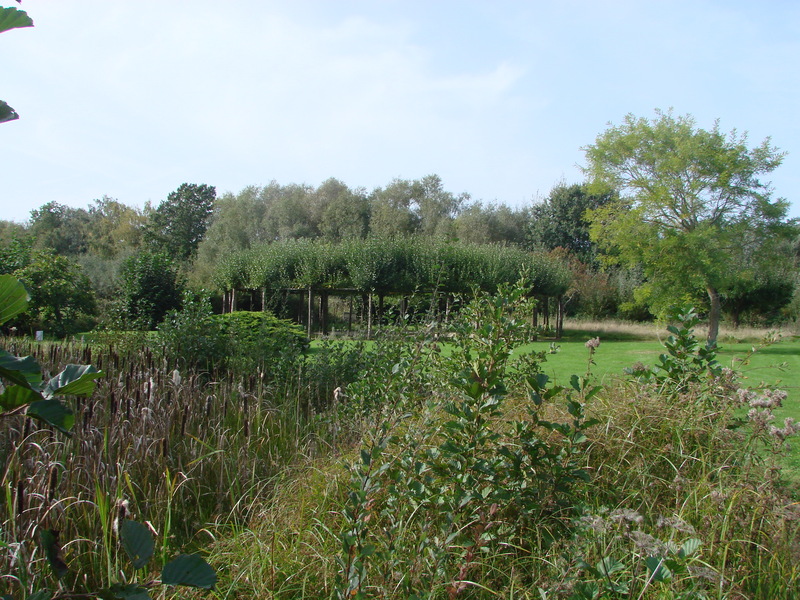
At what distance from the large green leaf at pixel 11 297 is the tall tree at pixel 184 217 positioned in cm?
4691

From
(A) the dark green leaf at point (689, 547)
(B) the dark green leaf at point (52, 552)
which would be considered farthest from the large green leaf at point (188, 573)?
(A) the dark green leaf at point (689, 547)

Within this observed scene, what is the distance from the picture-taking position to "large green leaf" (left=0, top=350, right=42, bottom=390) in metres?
0.63

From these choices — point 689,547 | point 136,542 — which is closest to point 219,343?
point 689,547

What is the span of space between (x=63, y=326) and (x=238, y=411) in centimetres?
1225

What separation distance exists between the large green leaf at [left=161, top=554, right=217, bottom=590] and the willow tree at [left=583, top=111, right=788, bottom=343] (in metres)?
20.6

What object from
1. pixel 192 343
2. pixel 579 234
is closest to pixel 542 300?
pixel 579 234

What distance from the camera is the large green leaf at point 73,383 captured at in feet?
2.24

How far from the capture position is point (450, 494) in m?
2.53

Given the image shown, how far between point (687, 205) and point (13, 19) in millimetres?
22369

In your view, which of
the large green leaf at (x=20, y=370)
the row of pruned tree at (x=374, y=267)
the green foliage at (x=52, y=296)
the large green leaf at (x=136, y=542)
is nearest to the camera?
the large green leaf at (x=20, y=370)

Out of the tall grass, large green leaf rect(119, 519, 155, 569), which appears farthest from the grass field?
large green leaf rect(119, 519, 155, 569)

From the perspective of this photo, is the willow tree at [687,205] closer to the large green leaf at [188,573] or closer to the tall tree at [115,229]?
the large green leaf at [188,573]

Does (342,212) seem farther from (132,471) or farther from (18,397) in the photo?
(18,397)

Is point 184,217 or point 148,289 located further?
point 184,217
